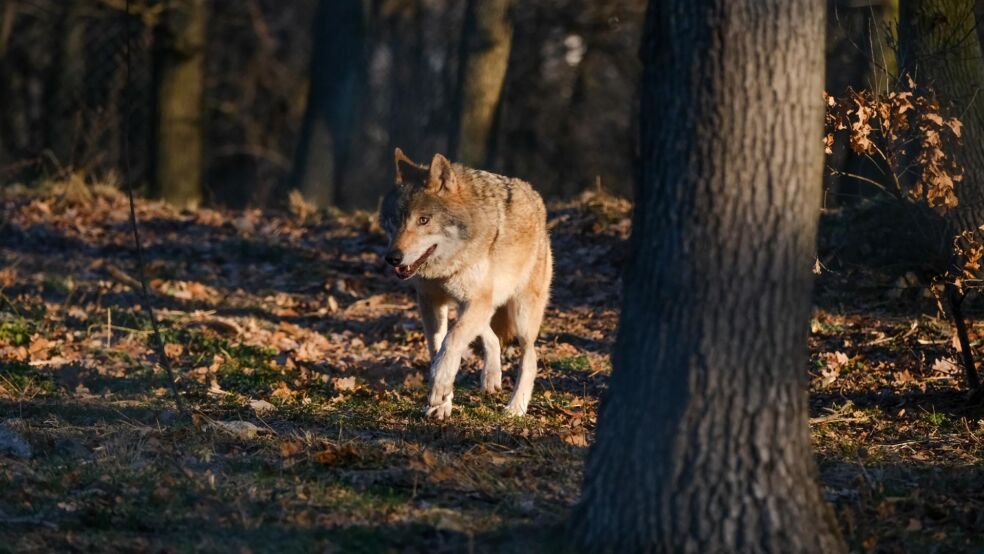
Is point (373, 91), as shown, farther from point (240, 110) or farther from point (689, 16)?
point (689, 16)

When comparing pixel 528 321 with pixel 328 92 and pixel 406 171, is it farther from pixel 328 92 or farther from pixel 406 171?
pixel 328 92

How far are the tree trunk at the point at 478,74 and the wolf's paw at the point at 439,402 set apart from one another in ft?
27.8

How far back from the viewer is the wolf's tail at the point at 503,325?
852 centimetres

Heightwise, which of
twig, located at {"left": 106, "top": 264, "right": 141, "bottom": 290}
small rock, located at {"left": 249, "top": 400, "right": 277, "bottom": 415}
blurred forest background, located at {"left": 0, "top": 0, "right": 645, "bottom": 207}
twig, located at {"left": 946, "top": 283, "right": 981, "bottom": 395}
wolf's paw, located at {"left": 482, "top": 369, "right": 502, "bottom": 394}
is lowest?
small rock, located at {"left": 249, "top": 400, "right": 277, "bottom": 415}

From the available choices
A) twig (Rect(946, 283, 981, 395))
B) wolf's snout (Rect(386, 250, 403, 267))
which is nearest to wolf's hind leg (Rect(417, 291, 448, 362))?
wolf's snout (Rect(386, 250, 403, 267))

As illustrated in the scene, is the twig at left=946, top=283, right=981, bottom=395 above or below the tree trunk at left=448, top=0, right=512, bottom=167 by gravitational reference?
below

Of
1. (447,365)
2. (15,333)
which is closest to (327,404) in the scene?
(447,365)

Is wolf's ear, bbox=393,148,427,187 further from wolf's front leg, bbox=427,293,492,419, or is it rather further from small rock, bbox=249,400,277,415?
small rock, bbox=249,400,277,415

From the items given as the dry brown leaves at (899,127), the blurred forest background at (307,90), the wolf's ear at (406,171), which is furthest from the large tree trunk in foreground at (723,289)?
the blurred forest background at (307,90)

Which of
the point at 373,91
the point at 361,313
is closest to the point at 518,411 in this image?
the point at 361,313

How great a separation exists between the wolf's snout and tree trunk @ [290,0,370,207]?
38.6 ft

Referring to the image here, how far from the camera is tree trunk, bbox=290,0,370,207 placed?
19219mm

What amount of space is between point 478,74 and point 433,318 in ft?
26.9

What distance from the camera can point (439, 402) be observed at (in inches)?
295
